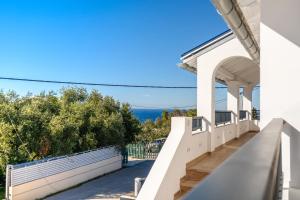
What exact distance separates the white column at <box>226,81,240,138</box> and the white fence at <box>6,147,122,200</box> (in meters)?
6.75

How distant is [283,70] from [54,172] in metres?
10.8

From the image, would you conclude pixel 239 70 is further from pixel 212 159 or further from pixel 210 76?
pixel 212 159

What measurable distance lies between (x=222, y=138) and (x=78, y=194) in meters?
5.73

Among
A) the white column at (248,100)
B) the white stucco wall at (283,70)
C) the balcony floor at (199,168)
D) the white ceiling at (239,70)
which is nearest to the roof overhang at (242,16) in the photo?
the white stucco wall at (283,70)

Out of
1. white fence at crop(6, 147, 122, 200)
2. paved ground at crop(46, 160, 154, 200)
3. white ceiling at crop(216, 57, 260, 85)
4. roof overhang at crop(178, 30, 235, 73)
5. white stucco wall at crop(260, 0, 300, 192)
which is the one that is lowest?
paved ground at crop(46, 160, 154, 200)

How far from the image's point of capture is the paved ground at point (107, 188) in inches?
415

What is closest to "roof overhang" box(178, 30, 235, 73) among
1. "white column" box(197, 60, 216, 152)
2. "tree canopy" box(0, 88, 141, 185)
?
"white column" box(197, 60, 216, 152)

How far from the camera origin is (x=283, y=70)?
217 centimetres

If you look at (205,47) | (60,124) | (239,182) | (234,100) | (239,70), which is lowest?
(60,124)

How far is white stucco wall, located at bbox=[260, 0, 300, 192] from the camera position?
210cm

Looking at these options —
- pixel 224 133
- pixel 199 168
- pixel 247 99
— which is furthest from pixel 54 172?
pixel 247 99

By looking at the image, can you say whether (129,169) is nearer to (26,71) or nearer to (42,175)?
(42,175)

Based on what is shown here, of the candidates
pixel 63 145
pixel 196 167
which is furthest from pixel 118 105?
pixel 196 167

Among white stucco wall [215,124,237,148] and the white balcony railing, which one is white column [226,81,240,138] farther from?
the white balcony railing
